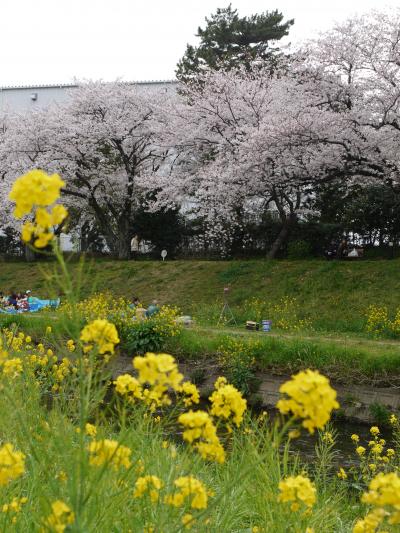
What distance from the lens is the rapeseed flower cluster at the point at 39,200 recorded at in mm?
1604

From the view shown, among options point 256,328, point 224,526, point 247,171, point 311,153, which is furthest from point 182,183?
point 224,526

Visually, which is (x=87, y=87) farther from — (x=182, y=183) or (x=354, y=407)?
(x=354, y=407)

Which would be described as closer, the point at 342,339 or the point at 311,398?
the point at 311,398

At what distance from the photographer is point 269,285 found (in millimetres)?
16953

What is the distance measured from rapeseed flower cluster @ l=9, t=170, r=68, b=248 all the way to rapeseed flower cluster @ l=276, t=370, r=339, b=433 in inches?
26.8

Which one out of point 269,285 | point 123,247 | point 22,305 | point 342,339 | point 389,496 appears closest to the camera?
point 389,496

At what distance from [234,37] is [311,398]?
1193 inches

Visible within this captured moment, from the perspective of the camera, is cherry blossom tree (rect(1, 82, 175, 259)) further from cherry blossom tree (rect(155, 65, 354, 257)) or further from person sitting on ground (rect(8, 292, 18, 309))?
person sitting on ground (rect(8, 292, 18, 309))

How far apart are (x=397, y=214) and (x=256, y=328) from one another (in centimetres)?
812

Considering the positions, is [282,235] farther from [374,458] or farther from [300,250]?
[374,458]

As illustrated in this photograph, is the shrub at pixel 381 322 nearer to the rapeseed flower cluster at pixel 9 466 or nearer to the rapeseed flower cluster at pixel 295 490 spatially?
the rapeseed flower cluster at pixel 295 490

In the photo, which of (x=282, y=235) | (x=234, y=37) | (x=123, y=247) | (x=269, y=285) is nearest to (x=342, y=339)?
(x=269, y=285)

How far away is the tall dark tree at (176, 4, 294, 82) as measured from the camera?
2947 centimetres

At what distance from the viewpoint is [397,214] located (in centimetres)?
1964
